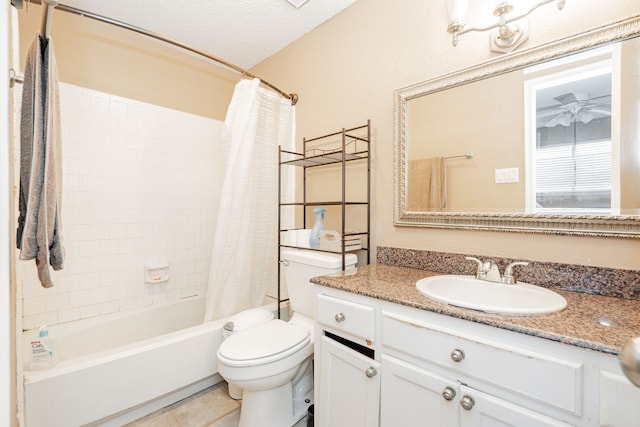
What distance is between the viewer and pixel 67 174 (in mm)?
1784

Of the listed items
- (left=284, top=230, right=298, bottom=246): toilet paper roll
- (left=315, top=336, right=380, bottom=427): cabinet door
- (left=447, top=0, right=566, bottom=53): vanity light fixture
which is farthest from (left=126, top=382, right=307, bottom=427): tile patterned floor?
(left=447, top=0, right=566, bottom=53): vanity light fixture

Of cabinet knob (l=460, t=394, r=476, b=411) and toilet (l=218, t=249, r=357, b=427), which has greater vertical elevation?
cabinet knob (l=460, t=394, r=476, b=411)

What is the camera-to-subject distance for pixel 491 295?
1.14 meters

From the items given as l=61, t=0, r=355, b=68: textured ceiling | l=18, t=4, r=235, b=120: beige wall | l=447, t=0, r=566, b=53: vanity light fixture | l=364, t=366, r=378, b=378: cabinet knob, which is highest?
l=61, t=0, r=355, b=68: textured ceiling

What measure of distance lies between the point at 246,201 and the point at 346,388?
1.21 m

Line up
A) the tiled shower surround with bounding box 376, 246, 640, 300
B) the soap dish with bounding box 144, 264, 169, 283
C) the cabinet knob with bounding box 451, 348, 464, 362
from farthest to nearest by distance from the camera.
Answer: the soap dish with bounding box 144, 264, 169, 283 < the tiled shower surround with bounding box 376, 246, 640, 300 < the cabinet knob with bounding box 451, 348, 464, 362

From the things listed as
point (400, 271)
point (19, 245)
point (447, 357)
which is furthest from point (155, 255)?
point (447, 357)

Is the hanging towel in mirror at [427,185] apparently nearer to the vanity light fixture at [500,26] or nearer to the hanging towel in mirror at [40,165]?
the vanity light fixture at [500,26]

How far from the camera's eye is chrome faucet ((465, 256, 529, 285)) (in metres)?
1.11

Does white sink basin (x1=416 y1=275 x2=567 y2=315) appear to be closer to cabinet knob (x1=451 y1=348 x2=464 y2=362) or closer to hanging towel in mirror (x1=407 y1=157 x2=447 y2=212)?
cabinet knob (x1=451 y1=348 x2=464 y2=362)

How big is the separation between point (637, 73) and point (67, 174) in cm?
276

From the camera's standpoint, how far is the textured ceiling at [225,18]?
1785 millimetres

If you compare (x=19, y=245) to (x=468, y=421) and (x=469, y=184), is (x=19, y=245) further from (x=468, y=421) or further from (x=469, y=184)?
(x=469, y=184)

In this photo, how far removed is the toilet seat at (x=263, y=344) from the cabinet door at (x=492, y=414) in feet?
2.49
